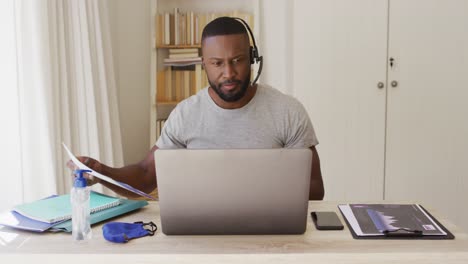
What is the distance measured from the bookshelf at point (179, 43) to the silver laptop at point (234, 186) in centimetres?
249

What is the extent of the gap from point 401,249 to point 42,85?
70.0 inches

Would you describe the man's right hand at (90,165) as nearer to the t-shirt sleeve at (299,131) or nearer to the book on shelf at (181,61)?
the t-shirt sleeve at (299,131)

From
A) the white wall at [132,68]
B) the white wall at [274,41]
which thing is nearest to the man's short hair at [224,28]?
the white wall at [274,41]

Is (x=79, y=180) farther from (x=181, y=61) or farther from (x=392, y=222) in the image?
(x=181, y=61)

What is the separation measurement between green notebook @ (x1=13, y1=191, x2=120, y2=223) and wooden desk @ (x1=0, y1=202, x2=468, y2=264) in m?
0.08

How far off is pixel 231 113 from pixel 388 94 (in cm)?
154

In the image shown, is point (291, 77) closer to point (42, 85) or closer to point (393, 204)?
point (42, 85)

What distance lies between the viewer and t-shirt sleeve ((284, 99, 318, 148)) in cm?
180

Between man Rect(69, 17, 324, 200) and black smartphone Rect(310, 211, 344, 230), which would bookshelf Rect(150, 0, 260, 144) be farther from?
black smartphone Rect(310, 211, 344, 230)

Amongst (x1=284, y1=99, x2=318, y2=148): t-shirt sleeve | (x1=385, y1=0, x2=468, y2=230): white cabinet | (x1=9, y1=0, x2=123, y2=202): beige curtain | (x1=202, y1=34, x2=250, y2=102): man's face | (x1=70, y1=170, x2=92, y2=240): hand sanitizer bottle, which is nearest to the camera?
(x1=70, y1=170, x2=92, y2=240): hand sanitizer bottle

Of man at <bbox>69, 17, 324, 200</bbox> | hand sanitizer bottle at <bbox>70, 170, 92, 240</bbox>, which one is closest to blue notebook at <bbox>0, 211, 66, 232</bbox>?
hand sanitizer bottle at <bbox>70, 170, 92, 240</bbox>

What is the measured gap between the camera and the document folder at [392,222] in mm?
Result: 1109

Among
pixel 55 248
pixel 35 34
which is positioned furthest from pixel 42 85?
pixel 55 248

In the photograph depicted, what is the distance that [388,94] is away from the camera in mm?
3023
